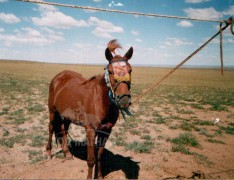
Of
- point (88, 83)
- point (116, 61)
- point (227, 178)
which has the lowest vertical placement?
point (227, 178)

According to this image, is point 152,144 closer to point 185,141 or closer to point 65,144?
point 185,141

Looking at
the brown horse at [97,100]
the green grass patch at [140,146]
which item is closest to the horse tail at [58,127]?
the brown horse at [97,100]

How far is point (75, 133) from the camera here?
840 cm

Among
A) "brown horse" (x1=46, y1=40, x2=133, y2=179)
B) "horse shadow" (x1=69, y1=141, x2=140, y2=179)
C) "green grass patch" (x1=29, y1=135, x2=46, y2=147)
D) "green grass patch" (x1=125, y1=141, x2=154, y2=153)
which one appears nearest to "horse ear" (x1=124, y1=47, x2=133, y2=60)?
"brown horse" (x1=46, y1=40, x2=133, y2=179)

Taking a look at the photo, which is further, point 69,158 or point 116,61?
point 69,158

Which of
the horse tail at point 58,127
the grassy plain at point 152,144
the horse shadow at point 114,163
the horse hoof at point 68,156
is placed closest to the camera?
the horse shadow at point 114,163

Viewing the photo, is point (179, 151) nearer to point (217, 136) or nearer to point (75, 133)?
point (217, 136)

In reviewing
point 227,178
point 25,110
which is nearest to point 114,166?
point 227,178

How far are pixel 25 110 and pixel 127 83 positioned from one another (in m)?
10.0

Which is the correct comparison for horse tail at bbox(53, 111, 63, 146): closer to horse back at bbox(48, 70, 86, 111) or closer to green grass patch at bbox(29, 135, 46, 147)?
horse back at bbox(48, 70, 86, 111)

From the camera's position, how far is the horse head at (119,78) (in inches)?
142

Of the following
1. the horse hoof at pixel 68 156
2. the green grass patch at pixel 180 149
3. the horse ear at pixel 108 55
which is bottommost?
the green grass patch at pixel 180 149

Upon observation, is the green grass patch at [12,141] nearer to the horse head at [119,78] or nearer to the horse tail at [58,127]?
the horse tail at [58,127]

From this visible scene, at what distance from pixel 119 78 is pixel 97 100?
959mm
